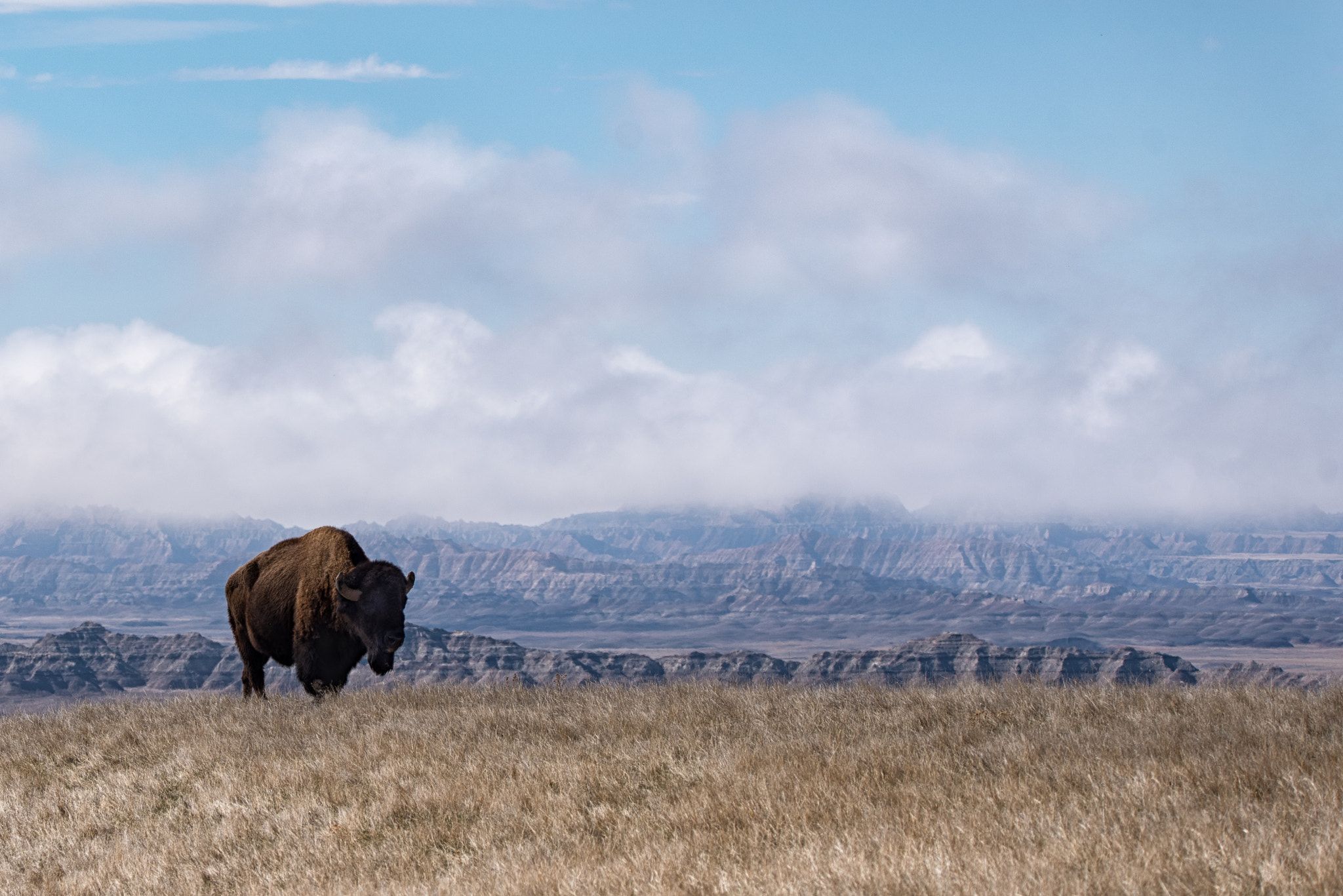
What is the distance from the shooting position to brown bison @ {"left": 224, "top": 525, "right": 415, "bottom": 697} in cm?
1493

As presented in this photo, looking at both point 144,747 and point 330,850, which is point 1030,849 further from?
point 144,747

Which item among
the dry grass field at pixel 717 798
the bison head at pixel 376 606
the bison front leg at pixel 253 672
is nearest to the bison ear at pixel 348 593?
the bison head at pixel 376 606

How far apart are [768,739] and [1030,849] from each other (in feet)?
11.8

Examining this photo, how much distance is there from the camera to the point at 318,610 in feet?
51.4

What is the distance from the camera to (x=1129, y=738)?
8.45 m

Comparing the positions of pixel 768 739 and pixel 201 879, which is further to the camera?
pixel 768 739

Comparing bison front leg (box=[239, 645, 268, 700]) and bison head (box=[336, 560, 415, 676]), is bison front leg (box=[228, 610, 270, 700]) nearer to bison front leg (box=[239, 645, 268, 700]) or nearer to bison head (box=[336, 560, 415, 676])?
bison front leg (box=[239, 645, 268, 700])

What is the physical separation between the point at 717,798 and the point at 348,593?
8530 millimetres

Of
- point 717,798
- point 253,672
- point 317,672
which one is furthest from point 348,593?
point 717,798

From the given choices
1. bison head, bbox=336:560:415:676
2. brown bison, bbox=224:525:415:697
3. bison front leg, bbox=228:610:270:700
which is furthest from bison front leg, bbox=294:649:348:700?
bison front leg, bbox=228:610:270:700

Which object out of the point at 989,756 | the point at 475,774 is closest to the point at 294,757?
the point at 475,774

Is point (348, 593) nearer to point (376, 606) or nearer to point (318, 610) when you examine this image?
point (376, 606)

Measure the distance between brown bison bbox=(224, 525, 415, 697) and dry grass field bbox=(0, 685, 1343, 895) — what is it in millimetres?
2425

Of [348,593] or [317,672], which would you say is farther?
[317,672]
